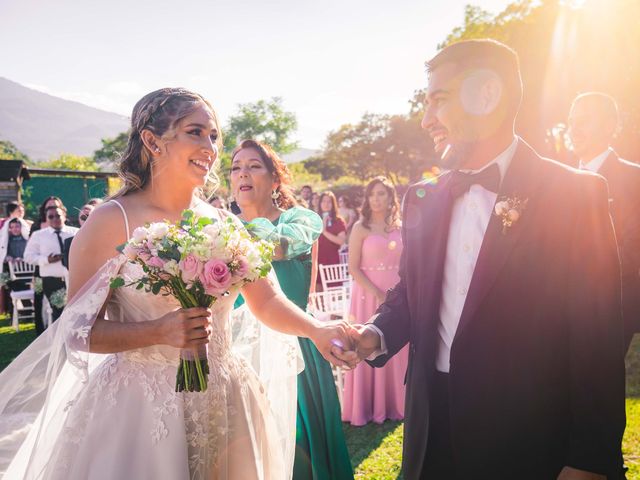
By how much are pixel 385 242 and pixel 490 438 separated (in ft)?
13.2

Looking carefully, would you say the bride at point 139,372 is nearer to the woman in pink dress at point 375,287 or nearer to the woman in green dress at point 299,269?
the woman in green dress at point 299,269

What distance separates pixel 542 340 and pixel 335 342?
102 cm

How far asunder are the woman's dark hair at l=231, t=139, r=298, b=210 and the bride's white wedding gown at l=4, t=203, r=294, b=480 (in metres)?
2.09

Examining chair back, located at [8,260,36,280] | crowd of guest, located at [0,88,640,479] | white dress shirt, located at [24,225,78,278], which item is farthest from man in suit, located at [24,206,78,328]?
crowd of guest, located at [0,88,640,479]

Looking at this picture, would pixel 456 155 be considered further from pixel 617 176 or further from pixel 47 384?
pixel 617 176

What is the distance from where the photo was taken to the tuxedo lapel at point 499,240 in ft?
6.06

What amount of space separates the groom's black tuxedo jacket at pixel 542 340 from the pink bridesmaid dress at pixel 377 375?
3.64m

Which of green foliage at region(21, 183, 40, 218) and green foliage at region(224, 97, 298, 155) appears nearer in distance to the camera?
green foliage at region(21, 183, 40, 218)

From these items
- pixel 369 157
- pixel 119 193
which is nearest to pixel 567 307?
pixel 119 193

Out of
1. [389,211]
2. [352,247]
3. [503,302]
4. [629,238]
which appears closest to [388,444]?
[352,247]

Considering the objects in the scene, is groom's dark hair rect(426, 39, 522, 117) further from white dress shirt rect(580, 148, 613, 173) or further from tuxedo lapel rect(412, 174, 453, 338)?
white dress shirt rect(580, 148, 613, 173)

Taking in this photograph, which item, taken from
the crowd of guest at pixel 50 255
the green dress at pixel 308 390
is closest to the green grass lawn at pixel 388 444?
the green dress at pixel 308 390

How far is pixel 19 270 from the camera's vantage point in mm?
11375

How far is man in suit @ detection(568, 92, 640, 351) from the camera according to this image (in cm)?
399
